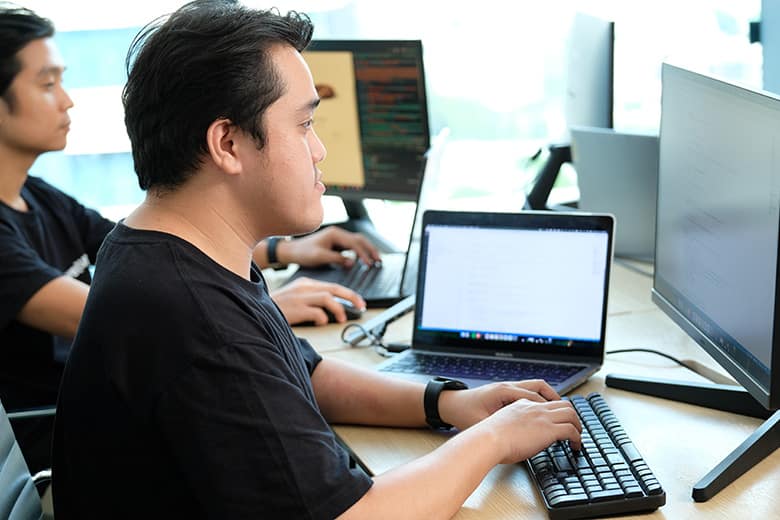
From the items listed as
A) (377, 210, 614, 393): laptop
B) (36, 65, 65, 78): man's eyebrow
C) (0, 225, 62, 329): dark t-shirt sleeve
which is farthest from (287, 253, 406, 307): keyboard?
(36, 65, 65, 78): man's eyebrow

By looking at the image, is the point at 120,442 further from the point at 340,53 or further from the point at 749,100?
the point at 340,53

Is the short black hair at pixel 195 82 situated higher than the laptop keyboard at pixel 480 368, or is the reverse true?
the short black hair at pixel 195 82

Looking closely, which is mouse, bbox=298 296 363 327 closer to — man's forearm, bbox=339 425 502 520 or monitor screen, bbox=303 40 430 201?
monitor screen, bbox=303 40 430 201

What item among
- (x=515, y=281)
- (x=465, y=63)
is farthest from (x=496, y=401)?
(x=465, y=63)

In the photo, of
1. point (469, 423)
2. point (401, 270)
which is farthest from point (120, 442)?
point (401, 270)

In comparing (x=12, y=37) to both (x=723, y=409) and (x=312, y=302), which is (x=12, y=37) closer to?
(x=312, y=302)

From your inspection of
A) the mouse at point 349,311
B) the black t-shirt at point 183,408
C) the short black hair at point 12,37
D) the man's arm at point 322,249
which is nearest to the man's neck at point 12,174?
the short black hair at point 12,37

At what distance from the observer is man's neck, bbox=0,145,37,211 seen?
2.12m

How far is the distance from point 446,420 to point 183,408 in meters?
0.47

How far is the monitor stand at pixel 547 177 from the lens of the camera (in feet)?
7.34

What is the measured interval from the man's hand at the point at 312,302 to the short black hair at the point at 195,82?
2.38 ft

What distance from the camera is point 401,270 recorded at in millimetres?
2195

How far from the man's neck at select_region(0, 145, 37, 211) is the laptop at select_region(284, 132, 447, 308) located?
629 mm

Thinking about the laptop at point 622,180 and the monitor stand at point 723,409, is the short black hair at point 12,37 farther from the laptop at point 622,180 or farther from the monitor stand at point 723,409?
the monitor stand at point 723,409
